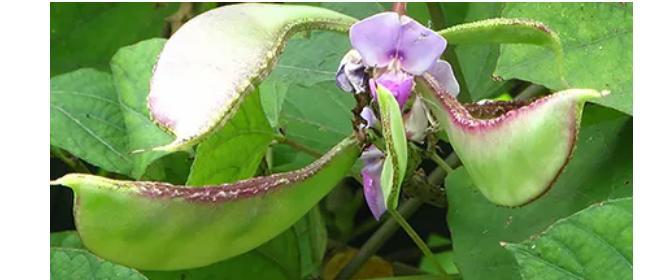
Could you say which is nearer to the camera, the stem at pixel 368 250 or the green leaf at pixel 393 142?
the green leaf at pixel 393 142

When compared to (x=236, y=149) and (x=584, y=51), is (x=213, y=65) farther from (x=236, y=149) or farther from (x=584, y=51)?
(x=584, y=51)

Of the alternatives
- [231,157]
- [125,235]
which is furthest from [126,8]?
[125,235]

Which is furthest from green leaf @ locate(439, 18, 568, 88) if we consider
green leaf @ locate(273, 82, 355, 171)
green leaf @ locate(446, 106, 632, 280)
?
green leaf @ locate(273, 82, 355, 171)

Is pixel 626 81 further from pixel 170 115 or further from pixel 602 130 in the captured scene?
pixel 170 115

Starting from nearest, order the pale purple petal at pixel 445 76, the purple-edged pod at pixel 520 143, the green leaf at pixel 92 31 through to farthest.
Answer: the purple-edged pod at pixel 520 143 → the pale purple petal at pixel 445 76 → the green leaf at pixel 92 31

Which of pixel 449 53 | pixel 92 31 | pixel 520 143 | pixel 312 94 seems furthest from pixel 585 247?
pixel 92 31

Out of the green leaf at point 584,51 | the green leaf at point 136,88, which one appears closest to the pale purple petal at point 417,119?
the green leaf at point 584,51

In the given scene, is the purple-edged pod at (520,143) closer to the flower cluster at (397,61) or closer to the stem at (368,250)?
the flower cluster at (397,61)
